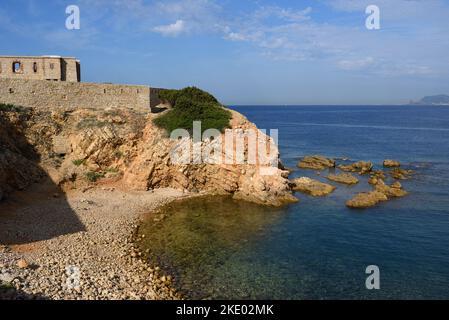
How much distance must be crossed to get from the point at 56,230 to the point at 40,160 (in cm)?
999

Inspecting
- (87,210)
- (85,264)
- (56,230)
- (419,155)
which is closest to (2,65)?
(87,210)

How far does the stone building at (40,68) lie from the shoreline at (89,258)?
12265 millimetres

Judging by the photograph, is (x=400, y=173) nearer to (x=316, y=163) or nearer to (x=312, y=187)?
(x=316, y=163)

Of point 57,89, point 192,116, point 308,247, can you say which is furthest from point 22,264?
point 57,89

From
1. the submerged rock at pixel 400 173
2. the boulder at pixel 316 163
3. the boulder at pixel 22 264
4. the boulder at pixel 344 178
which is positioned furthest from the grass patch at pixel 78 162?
the submerged rock at pixel 400 173

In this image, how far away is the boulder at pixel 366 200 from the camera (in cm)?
2633

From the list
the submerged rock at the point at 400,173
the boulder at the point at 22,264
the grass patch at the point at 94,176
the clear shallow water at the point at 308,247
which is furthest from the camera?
the submerged rock at the point at 400,173

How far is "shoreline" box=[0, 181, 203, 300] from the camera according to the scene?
13734mm

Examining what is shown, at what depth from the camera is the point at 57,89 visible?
101 ft

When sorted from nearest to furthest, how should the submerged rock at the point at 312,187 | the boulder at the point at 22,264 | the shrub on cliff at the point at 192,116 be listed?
1. the boulder at the point at 22,264
2. the submerged rock at the point at 312,187
3. the shrub on cliff at the point at 192,116

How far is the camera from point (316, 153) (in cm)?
4934

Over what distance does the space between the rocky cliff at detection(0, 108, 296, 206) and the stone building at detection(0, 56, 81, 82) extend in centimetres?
453

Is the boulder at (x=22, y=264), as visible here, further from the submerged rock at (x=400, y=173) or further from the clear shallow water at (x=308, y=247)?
the submerged rock at (x=400, y=173)
